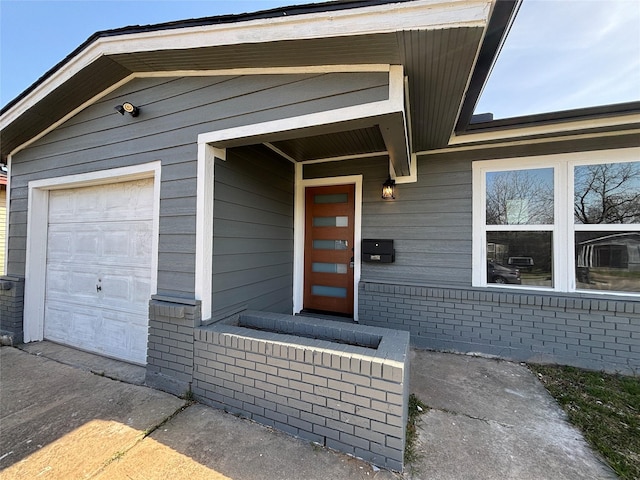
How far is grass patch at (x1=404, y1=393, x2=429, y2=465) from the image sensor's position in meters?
1.70

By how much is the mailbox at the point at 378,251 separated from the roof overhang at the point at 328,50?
1.03 meters

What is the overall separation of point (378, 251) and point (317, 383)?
2.07m

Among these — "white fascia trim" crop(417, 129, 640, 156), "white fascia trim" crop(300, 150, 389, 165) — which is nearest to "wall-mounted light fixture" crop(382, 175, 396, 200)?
"white fascia trim" crop(300, 150, 389, 165)

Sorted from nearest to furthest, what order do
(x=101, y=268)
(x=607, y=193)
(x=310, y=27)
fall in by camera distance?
1. (x=310, y=27)
2. (x=607, y=193)
3. (x=101, y=268)

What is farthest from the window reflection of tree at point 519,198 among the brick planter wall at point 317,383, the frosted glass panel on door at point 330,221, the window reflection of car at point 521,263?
the brick planter wall at point 317,383

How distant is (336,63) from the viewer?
191 centimetres

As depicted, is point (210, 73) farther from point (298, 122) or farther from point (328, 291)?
point (328, 291)

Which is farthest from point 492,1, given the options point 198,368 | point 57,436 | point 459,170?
point 57,436

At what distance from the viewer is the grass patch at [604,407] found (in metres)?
1.71

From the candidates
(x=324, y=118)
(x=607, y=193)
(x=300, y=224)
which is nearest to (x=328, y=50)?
(x=324, y=118)

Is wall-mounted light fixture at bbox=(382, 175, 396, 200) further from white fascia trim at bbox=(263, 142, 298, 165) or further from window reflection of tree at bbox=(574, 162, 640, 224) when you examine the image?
window reflection of tree at bbox=(574, 162, 640, 224)

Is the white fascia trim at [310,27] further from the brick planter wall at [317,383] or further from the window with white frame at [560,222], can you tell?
the window with white frame at [560,222]

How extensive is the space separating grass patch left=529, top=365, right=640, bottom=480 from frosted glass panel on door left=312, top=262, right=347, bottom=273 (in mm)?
2399

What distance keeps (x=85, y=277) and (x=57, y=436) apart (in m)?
2.04
